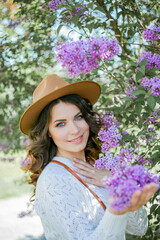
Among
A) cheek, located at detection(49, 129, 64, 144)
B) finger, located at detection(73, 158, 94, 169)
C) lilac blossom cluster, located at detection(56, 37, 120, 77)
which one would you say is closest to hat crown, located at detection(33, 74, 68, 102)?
lilac blossom cluster, located at detection(56, 37, 120, 77)

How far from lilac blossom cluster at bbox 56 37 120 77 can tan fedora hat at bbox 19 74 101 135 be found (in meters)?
0.10

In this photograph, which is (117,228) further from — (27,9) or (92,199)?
(27,9)

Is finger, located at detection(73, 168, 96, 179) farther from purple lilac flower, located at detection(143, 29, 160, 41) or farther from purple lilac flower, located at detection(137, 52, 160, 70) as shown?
purple lilac flower, located at detection(143, 29, 160, 41)

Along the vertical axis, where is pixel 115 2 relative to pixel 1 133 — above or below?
above

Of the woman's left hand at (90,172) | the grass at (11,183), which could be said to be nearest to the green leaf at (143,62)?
the woman's left hand at (90,172)

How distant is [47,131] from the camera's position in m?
1.84

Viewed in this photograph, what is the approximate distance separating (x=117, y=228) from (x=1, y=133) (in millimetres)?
3123

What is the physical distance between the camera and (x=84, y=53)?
1742 mm

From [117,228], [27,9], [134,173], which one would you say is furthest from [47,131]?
[27,9]

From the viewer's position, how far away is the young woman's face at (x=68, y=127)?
1713mm

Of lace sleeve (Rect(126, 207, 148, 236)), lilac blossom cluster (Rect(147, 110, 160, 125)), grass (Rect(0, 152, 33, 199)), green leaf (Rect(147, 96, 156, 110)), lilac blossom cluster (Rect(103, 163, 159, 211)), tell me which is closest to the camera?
lilac blossom cluster (Rect(103, 163, 159, 211))

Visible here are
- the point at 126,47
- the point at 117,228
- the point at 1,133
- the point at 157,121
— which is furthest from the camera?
the point at 1,133

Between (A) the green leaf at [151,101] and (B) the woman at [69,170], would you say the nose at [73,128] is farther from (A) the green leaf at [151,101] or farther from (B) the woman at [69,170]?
(A) the green leaf at [151,101]

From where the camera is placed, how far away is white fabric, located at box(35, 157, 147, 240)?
4.37 ft
